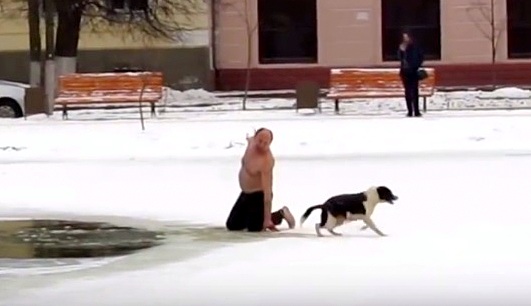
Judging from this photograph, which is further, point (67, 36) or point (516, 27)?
point (516, 27)

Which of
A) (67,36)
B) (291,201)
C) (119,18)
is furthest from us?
(119,18)

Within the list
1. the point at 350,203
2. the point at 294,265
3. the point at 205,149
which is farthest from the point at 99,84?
the point at 294,265

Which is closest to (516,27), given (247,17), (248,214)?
(247,17)

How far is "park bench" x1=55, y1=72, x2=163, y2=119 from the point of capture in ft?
100

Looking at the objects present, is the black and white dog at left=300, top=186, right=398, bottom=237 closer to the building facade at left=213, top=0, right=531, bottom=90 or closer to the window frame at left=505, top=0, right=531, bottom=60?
the building facade at left=213, top=0, right=531, bottom=90

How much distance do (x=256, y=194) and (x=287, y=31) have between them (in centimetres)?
2901

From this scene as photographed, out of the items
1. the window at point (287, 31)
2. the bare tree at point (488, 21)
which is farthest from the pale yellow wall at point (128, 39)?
the bare tree at point (488, 21)

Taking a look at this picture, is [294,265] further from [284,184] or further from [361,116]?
[361,116]

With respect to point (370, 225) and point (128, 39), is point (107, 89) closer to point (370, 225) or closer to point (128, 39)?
point (128, 39)

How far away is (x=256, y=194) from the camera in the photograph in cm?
1479

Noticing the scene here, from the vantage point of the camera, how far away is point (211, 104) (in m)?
36.3

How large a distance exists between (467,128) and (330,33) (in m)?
18.6

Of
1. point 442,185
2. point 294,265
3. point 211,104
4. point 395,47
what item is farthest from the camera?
point 395,47

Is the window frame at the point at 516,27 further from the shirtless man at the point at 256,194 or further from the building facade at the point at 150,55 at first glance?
the shirtless man at the point at 256,194
